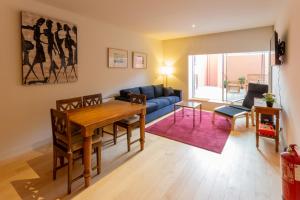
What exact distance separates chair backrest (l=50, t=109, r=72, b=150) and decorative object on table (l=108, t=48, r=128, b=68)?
8.29 feet

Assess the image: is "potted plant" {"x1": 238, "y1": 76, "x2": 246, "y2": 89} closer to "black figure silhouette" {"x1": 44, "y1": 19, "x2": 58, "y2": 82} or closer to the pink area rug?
the pink area rug

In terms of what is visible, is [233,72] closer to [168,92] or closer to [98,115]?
[168,92]

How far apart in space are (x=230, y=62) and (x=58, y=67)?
17.2 ft

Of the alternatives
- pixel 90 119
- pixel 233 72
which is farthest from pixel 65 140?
pixel 233 72

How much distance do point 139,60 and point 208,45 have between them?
7.26 ft

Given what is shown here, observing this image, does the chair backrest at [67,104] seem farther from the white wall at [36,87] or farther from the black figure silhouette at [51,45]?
the black figure silhouette at [51,45]

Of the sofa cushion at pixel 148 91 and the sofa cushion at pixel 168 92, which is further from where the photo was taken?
the sofa cushion at pixel 168 92

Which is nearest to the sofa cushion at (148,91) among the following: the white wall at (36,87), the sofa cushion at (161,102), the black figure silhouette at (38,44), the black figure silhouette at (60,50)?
the sofa cushion at (161,102)

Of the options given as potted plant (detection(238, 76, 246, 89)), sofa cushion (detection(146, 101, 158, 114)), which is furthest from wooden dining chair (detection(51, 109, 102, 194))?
potted plant (detection(238, 76, 246, 89))

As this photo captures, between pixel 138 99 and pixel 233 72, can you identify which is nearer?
pixel 138 99

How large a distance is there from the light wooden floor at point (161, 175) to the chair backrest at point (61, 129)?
0.51 metres

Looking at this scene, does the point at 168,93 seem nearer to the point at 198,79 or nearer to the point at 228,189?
the point at 198,79

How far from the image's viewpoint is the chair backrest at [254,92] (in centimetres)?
424

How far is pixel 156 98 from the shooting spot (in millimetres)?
5395
